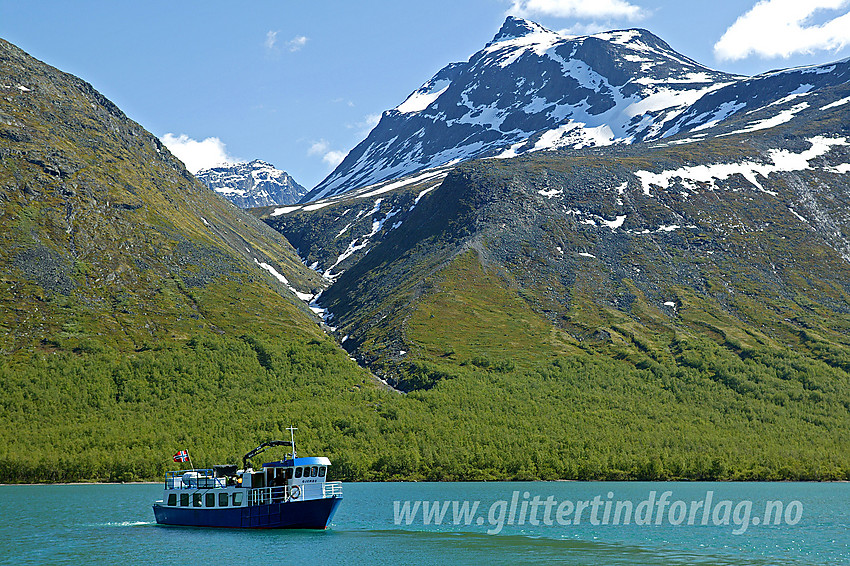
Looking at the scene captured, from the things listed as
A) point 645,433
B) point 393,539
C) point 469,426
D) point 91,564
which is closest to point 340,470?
point 469,426

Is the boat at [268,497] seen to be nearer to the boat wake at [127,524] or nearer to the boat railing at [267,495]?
the boat railing at [267,495]

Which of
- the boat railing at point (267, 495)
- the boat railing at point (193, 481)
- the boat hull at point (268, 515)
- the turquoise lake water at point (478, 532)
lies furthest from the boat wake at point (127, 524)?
the boat railing at point (267, 495)

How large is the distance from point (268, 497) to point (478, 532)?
26214 mm

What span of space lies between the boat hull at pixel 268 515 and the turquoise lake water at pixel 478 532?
5.00 ft

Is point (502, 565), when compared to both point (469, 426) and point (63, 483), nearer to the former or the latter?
point (469, 426)

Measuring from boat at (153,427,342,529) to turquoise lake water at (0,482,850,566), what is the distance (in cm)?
195

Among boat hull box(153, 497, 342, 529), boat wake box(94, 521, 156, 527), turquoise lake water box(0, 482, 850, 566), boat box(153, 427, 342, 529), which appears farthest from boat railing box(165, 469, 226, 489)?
turquoise lake water box(0, 482, 850, 566)

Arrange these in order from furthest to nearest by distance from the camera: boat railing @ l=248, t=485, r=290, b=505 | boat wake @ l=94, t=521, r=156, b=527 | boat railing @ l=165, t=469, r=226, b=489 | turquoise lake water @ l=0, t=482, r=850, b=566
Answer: boat railing @ l=165, t=469, r=226, b=489, boat wake @ l=94, t=521, r=156, b=527, boat railing @ l=248, t=485, r=290, b=505, turquoise lake water @ l=0, t=482, r=850, b=566

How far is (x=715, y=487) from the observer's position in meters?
155

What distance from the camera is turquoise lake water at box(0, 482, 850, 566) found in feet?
255

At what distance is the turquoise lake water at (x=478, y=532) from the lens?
77750 mm

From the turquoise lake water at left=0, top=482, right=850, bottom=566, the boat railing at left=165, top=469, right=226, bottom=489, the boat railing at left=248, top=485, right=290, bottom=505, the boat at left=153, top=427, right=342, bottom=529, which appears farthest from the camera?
the boat railing at left=165, top=469, right=226, bottom=489

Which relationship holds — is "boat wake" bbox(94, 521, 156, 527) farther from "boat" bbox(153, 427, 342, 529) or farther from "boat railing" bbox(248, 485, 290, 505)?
"boat railing" bbox(248, 485, 290, 505)

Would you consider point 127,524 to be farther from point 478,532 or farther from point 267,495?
point 478,532
